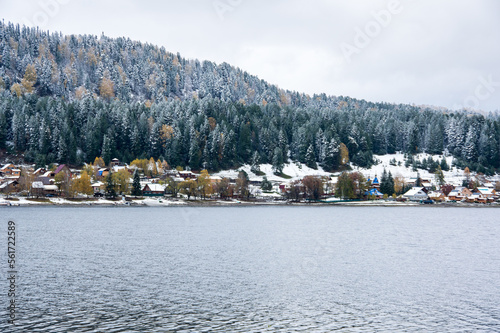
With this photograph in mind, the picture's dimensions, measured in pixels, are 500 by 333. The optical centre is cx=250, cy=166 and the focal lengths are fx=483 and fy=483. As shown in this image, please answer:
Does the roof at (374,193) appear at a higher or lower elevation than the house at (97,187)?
lower

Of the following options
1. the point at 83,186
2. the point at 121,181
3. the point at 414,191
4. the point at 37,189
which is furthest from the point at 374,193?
the point at 37,189

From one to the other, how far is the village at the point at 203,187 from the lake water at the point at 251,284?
64983mm

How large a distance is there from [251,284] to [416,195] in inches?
5622

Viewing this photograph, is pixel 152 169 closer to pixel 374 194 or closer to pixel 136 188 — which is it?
pixel 136 188

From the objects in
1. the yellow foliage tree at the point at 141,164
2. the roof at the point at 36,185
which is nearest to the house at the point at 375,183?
the yellow foliage tree at the point at 141,164

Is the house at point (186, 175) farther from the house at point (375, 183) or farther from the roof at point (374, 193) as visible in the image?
the house at point (375, 183)

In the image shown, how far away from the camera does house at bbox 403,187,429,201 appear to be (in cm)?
16850

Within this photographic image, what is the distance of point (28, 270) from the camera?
42.1 m

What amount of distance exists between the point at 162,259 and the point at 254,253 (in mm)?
11078

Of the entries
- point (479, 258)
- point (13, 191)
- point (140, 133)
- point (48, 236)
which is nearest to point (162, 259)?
point (48, 236)

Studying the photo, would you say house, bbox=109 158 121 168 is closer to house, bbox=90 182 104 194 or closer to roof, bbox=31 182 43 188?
house, bbox=90 182 104 194

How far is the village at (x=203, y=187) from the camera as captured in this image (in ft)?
438

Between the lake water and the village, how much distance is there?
65.0 metres

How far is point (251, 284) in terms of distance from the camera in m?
38.6
